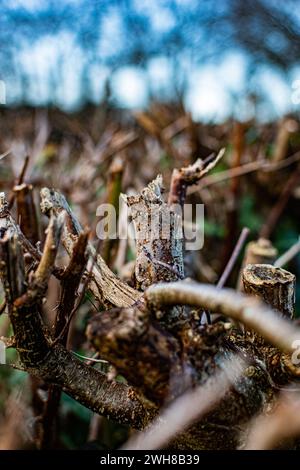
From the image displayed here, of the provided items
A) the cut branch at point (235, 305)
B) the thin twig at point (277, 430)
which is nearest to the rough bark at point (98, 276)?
the cut branch at point (235, 305)

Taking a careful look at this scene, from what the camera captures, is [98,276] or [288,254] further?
[288,254]

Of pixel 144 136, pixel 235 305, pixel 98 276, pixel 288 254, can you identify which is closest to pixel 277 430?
pixel 235 305

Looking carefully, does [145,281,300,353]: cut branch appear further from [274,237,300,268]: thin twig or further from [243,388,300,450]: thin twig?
[274,237,300,268]: thin twig

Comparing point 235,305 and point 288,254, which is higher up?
point 235,305

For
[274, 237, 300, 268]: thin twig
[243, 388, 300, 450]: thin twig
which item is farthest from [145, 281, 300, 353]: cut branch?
[274, 237, 300, 268]: thin twig

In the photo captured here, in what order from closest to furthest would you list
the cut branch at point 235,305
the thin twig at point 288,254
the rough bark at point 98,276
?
the cut branch at point 235,305 → the rough bark at point 98,276 → the thin twig at point 288,254

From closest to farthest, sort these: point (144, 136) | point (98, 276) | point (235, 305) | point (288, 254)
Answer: point (235, 305)
point (98, 276)
point (288, 254)
point (144, 136)

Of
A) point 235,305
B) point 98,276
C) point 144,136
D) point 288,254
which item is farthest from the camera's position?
point 144,136

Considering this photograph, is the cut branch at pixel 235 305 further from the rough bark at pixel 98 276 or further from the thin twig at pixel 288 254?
the thin twig at pixel 288 254

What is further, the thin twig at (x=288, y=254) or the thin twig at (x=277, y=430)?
the thin twig at (x=288, y=254)

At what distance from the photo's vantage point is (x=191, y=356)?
2.00ft

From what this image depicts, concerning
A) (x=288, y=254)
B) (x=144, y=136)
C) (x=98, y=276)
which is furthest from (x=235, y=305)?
(x=144, y=136)

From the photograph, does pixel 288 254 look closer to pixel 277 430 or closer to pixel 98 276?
pixel 98 276

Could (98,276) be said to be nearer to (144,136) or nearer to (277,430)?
(277,430)
